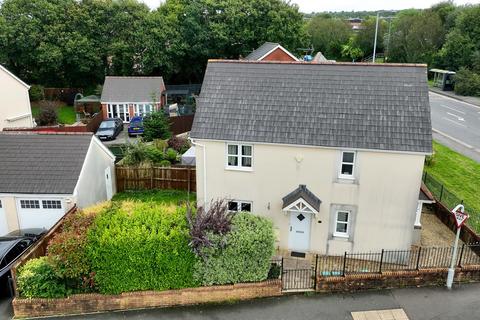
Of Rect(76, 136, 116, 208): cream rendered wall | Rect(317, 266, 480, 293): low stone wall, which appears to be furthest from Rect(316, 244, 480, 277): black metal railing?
Rect(76, 136, 116, 208): cream rendered wall

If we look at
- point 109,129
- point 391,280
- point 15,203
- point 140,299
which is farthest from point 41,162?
point 109,129

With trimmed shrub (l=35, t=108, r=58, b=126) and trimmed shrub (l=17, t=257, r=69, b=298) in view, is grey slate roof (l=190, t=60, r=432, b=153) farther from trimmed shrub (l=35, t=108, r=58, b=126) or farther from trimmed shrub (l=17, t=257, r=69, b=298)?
trimmed shrub (l=35, t=108, r=58, b=126)

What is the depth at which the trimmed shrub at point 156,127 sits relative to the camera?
33969mm

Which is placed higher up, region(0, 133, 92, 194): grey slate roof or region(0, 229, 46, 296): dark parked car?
region(0, 133, 92, 194): grey slate roof

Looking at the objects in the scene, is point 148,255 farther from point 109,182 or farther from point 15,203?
point 109,182

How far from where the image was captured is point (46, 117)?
38.8 metres

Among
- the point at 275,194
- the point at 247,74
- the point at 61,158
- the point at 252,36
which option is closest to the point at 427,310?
the point at 275,194

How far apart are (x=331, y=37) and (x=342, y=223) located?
8300 cm

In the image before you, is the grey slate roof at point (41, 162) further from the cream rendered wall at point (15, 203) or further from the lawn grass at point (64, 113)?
the lawn grass at point (64, 113)

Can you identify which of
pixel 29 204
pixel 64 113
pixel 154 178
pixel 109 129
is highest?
pixel 64 113

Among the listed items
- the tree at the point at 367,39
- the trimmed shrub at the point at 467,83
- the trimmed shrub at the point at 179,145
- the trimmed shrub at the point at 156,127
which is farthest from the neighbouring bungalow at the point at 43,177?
the tree at the point at 367,39

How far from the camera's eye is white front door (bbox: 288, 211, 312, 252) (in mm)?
17844

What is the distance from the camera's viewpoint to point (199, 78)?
5722 cm

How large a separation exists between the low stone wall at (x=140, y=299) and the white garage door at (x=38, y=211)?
217 inches
